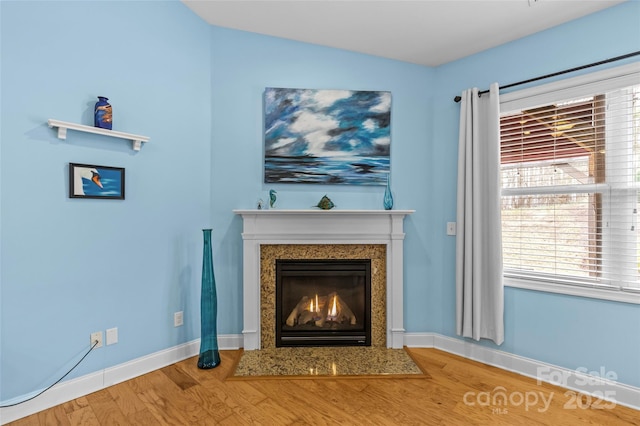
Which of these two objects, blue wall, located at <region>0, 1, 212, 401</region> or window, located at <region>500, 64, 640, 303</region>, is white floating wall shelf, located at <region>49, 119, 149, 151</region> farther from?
window, located at <region>500, 64, 640, 303</region>

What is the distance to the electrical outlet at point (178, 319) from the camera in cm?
253

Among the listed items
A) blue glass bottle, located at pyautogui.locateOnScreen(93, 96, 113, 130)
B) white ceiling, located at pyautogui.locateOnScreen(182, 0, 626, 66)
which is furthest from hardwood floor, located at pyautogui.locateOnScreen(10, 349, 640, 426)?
white ceiling, located at pyautogui.locateOnScreen(182, 0, 626, 66)

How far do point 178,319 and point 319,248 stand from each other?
1.29 meters

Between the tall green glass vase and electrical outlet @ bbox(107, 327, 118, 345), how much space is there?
56 cm

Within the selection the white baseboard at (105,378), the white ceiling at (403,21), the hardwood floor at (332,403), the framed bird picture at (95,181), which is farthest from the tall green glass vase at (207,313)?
the white ceiling at (403,21)

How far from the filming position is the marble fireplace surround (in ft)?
8.79

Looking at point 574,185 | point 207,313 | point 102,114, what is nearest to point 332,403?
point 207,313

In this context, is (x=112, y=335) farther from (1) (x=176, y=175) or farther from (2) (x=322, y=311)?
(2) (x=322, y=311)

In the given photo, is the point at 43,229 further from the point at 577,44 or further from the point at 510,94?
the point at 577,44

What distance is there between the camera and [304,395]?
80.6 inches

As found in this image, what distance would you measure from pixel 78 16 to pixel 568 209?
3565 mm

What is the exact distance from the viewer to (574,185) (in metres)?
2.24

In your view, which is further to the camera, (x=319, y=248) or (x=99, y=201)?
(x=319, y=248)

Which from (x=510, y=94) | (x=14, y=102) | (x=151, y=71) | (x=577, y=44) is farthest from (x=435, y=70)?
(x=14, y=102)
